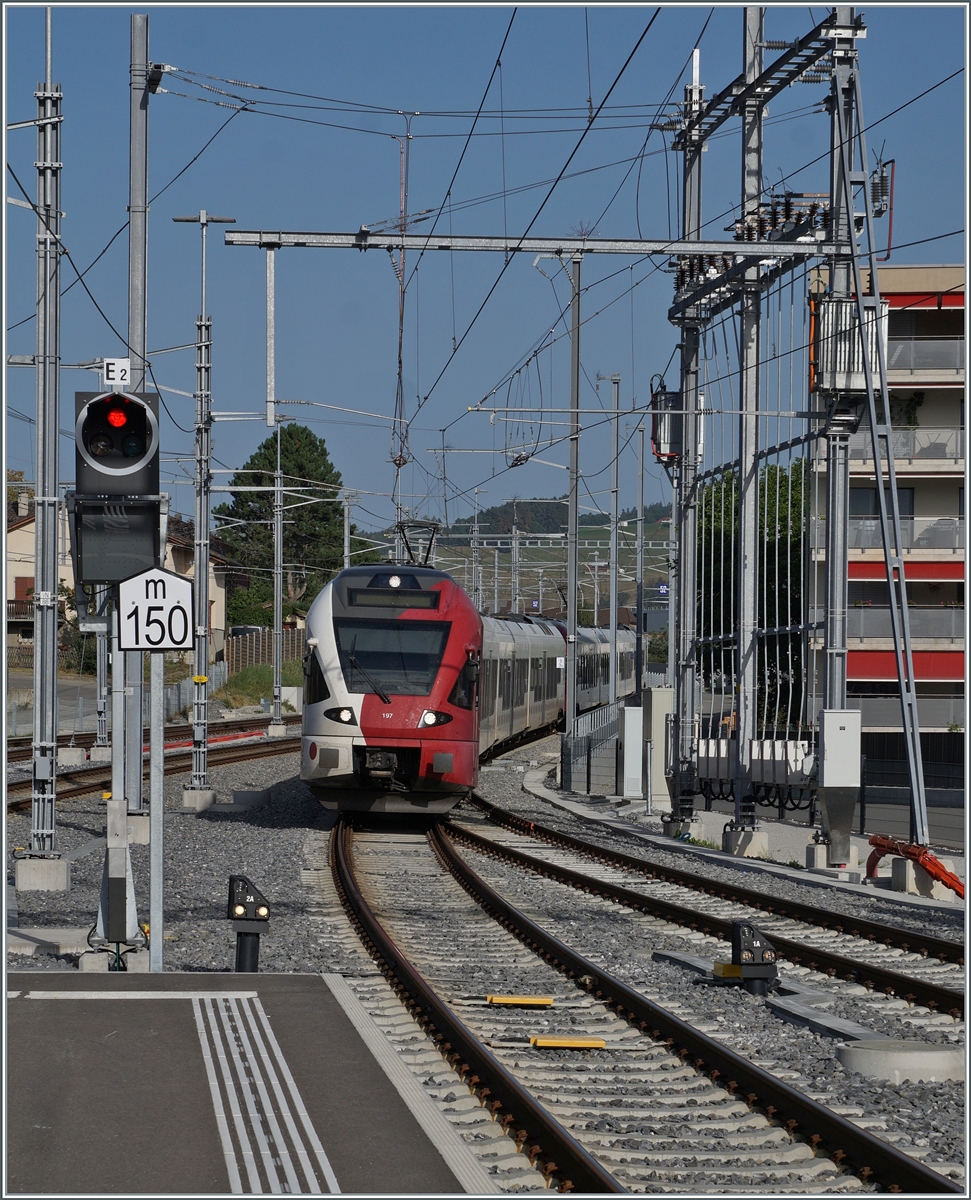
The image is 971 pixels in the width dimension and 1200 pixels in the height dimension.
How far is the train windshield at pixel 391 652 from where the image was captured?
777 inches

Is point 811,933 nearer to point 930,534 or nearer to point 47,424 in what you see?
point 47,424

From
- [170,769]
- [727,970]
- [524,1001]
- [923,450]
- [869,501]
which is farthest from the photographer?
[869,501]

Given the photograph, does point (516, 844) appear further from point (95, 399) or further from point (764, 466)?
point (95, 399)

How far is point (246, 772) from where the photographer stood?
30.7 meters

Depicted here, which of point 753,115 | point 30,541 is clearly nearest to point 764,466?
point 753,115

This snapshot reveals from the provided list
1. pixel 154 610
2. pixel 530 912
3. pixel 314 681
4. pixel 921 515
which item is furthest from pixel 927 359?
pixel 154 610

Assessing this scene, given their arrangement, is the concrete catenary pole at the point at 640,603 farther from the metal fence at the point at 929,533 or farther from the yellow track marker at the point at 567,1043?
the yellow track marker at the point at 567,1043

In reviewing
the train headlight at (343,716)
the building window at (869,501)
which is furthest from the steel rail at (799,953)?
the building window at (869,501)

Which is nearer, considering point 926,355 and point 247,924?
point 247,924

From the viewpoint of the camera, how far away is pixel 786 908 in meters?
14.2

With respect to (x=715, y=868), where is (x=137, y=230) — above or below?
above

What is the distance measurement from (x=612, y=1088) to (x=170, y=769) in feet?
78.4

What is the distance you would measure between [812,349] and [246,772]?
16.1 meters

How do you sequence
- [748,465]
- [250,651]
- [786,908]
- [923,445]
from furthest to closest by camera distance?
[250,651]
[923,445]
[748,465]
[786,908]
